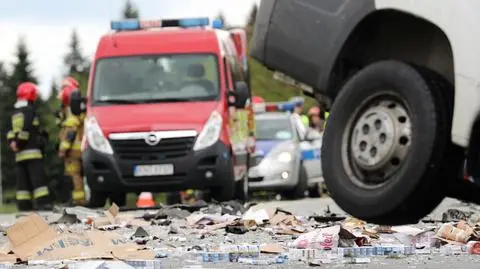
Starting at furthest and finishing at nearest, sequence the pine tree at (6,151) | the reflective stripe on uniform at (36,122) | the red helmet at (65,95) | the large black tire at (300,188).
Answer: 1. the pine tree at (6,151)
2. the large black tire at (300,188)
3. the red helmet at (65,95)
4. the reflective stripe on uniform at (36,122)

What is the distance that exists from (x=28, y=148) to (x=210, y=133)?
3789 mm

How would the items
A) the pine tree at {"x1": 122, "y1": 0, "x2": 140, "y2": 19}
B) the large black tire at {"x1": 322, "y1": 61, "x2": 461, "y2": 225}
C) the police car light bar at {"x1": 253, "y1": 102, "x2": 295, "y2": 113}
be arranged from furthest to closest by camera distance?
the pine tree at {"x1": 122, "y1": 0, "x2": 140, "y2": 19}, the police car light bar at {"x1": 253, "y1": 102, "x2": 295, "y2": 113}, the large black tire at {"x1": 322, "y1": 61, "x2": 461, "y2": 225}

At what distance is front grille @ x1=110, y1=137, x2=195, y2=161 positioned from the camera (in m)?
14.5

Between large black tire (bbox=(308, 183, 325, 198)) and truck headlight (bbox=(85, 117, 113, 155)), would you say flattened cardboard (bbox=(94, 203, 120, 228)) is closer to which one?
truck headlight (bbox=(85, 117, 113, 155))

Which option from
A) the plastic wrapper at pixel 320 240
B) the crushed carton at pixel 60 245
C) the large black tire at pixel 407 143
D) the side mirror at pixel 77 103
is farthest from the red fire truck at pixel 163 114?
the large black tire at pixel 407 143

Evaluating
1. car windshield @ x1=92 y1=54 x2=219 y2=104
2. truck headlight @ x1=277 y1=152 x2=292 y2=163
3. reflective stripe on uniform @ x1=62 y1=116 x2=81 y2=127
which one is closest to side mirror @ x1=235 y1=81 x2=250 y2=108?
car windshield @ x1=92 y1=54 x2=219 y2=104

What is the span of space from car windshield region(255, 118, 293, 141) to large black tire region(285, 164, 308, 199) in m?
0.63

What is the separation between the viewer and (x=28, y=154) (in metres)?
17.2

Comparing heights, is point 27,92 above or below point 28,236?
below

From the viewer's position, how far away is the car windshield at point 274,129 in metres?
21.1

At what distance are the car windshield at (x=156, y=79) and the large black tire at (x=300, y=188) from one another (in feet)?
19.6

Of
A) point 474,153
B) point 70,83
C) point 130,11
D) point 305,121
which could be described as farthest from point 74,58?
point 474,153

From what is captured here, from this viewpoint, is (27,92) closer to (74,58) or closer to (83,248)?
(83,248)

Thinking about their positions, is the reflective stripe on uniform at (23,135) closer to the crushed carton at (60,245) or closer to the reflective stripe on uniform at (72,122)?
the reflective stripe on uniform at (72,122)
